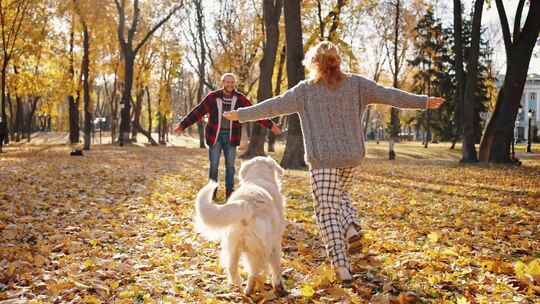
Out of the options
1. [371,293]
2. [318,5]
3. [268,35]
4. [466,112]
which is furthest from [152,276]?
[318,5]

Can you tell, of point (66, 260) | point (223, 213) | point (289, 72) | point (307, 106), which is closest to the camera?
point (223, 213)

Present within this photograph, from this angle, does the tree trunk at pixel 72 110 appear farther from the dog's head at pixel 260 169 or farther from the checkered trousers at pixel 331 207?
the checkered trousers at pixel 331 207

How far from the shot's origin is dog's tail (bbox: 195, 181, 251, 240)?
145 inches

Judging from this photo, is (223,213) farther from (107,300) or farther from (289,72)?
(289,72)

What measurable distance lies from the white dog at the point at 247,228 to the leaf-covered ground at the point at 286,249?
0.27 meters

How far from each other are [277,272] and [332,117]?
4.70 feet

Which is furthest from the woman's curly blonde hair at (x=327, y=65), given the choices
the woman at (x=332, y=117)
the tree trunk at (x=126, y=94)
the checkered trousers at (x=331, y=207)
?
the tree trunk at (x=126, y=94)

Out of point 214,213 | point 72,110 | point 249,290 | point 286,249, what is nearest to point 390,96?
point 214,213

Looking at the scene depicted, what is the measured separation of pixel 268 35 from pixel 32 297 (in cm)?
1583

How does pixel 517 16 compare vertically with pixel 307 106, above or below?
above

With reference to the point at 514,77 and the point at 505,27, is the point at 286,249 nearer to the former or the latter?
the point at 514,77

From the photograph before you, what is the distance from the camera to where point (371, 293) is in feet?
14.1

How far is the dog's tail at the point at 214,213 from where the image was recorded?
12.1 ft

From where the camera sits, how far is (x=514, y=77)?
57.3 ft
